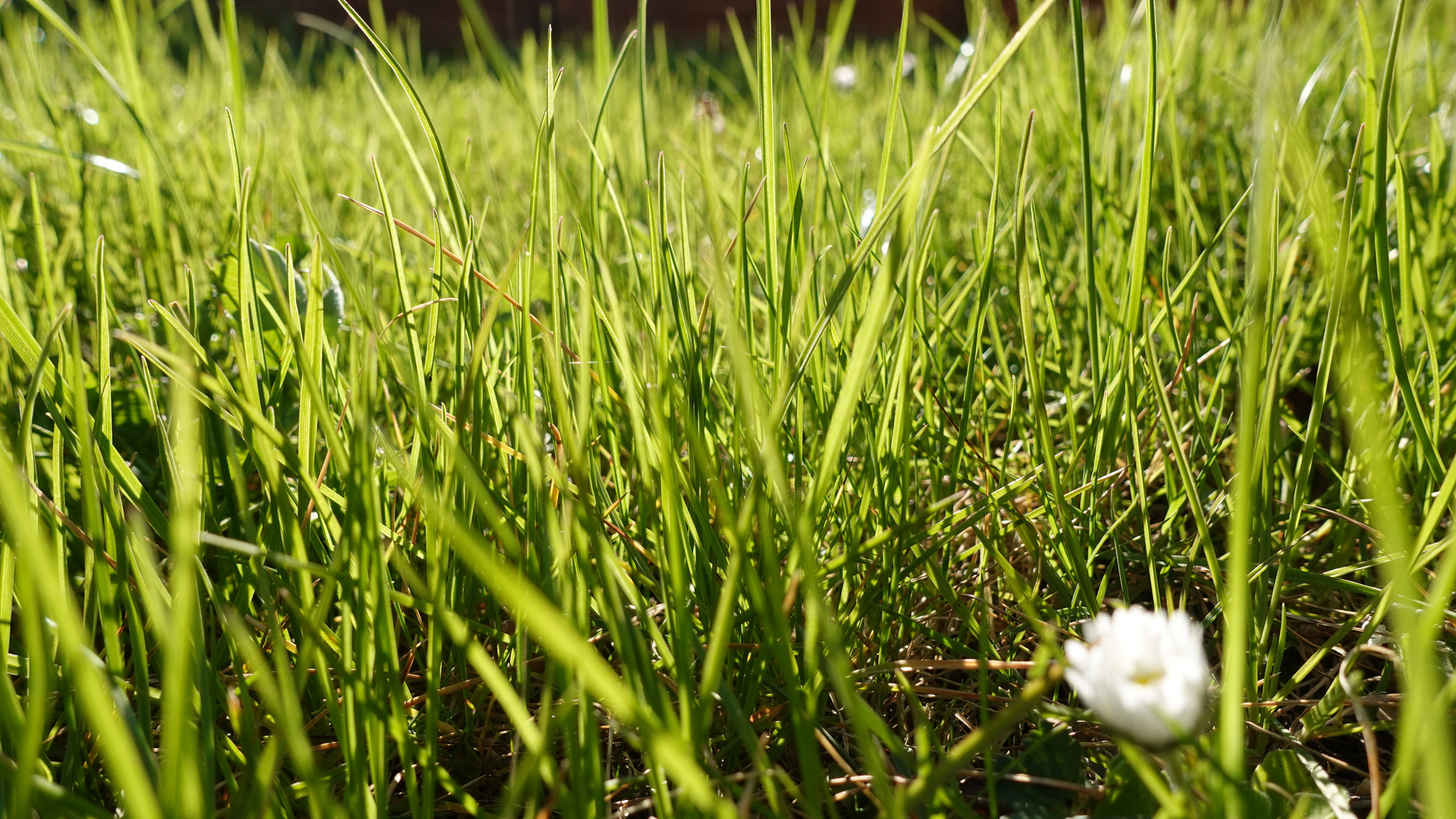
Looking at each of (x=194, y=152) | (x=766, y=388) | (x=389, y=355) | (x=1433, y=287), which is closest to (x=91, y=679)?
(x=389, y=355)

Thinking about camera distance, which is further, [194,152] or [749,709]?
[194,152]

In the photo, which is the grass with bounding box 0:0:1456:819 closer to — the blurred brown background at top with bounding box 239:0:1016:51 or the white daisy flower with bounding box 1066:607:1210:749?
the white daisy flower with bounding box 1066:607:1210:749

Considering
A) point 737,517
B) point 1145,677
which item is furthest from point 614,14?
point 1145,677

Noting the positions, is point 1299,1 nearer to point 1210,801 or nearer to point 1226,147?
point 1226,147

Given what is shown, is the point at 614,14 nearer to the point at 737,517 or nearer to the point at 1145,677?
the point at 737,517

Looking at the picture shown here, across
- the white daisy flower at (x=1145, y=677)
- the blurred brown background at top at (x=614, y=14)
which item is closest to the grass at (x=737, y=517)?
the white daisy flower at (x=1145, y=677)
